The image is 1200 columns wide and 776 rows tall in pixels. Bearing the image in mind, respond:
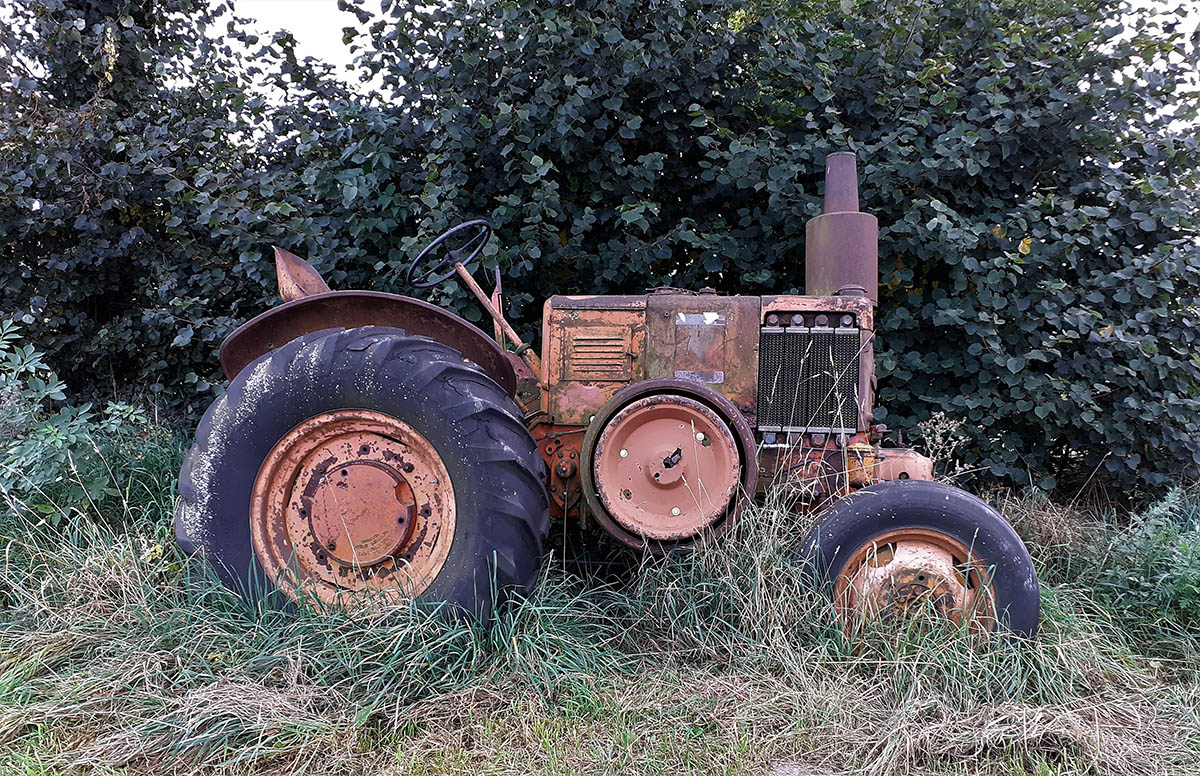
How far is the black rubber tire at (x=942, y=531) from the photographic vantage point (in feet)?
8.21

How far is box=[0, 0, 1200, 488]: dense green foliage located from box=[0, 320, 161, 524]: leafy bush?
0.99 metres

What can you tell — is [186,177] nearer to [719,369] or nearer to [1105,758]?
[719,369]

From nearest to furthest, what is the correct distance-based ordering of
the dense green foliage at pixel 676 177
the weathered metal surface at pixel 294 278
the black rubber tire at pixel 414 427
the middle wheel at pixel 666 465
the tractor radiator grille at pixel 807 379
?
the black rubber tire at pixel 414 427 → the middle wheel at pixel 666 465 → the tractor radiator grille at pixel 807 379 → the weathered metal surface at pixel 294 278 → the dense green foliage at pixel 676 177

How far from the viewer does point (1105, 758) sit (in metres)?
2.10

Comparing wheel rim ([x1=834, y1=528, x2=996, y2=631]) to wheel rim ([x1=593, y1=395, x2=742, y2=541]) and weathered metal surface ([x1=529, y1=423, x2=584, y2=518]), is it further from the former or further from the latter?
weathered metal surface ([x1=529, y1=423, x2=584, y2=518])

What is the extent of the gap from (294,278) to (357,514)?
52.5 inches

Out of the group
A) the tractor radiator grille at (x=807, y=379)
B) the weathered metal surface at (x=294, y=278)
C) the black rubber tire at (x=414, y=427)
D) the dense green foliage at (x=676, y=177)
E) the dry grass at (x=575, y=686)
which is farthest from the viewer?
the dense green foliage at (x=676, y=177)

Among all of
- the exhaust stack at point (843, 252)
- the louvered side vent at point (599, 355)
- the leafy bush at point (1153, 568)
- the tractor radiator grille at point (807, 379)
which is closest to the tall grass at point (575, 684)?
the leafy bush at point (1153, 568)

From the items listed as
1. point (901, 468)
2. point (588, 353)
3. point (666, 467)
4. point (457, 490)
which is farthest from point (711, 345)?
point (457, 490)

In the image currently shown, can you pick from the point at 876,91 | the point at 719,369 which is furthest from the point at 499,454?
the point at 876,91

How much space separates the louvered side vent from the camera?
319cm

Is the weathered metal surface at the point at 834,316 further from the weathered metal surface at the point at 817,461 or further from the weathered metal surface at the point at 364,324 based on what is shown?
the weathered metal surface at the point at 364,324

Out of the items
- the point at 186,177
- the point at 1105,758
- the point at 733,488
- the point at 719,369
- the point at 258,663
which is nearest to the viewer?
the point at 1105,758

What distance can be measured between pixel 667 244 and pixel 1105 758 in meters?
3.06
